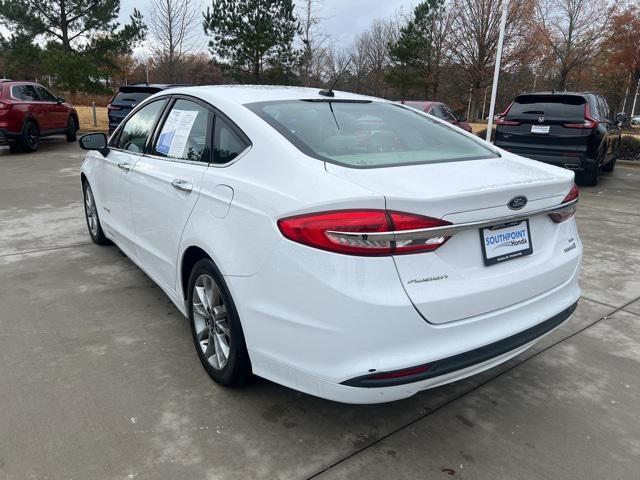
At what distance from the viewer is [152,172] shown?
3346 mm

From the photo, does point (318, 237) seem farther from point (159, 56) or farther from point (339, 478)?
point (159, 56)

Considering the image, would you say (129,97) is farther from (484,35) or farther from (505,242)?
(484,35)

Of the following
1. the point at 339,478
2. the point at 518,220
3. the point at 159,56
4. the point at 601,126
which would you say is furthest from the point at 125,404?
the point at 159,56

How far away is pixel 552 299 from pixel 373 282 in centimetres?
109

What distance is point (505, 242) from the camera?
7.43 feet

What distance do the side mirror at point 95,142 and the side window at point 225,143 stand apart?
204 centimetres

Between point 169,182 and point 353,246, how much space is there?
1.55 m

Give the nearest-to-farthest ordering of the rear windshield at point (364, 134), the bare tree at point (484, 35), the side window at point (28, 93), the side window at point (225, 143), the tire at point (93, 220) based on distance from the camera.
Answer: the rear windshield at point (364, 134) < the side window at point (225, 143) < the tire at point (93, 220) < the side window at point (28, 93) < the bare tree at point (484, 35)

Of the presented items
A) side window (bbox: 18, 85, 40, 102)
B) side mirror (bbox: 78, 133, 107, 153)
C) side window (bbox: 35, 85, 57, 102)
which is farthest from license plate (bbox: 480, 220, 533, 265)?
side window (bbox: 35, 85, 57, 102)

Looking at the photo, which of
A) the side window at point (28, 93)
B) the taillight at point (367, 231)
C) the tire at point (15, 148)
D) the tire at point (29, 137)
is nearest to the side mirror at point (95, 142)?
the taillight at point (367, 231)

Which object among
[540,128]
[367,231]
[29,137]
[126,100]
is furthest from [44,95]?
[367,231]

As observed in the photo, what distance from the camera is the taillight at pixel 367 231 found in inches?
76.4

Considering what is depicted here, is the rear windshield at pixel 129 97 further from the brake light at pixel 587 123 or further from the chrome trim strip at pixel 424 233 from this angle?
the chrome trim strip at pixel 424 233

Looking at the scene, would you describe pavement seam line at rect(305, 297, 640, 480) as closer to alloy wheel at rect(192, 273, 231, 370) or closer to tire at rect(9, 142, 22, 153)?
alloy wheel at rect(192, 273, 231, 370)
